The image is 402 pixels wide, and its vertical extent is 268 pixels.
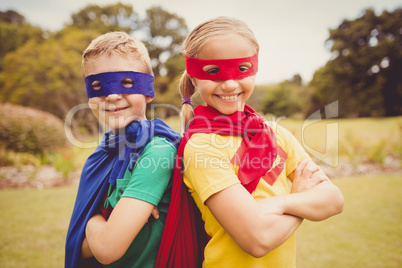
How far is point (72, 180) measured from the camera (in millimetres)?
7109

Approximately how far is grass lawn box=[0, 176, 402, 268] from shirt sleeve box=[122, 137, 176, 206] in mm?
2964

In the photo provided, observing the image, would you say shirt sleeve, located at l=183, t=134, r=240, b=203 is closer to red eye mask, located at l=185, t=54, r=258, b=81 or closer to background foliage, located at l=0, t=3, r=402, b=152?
red eye mask, located at l=185, t=54, r=258, b=81

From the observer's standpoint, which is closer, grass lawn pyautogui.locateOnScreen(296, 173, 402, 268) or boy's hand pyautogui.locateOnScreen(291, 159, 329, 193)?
boy's hand pyautogui.locateOnScreen(291, 159, 329, 193)

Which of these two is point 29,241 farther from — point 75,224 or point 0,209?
point 75,224

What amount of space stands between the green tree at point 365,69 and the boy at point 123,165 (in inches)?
1233

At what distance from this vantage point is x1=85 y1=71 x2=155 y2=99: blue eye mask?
1.56 m

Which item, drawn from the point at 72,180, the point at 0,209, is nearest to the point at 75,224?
the point at 0,209

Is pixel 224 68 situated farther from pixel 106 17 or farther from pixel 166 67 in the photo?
pixel 106 17

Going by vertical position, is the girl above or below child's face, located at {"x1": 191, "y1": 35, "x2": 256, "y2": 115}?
below

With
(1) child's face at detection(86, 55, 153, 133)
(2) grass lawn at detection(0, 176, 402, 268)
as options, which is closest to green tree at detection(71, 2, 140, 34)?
(2) grass lawn at detection(0, 176, 402, 268)

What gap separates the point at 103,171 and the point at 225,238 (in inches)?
35.7

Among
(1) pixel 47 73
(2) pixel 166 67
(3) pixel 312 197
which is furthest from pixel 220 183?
(2) pixel 166 67

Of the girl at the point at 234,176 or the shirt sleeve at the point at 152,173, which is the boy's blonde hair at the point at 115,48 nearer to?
the girl at the point at 234,176

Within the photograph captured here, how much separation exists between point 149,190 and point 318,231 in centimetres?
399
